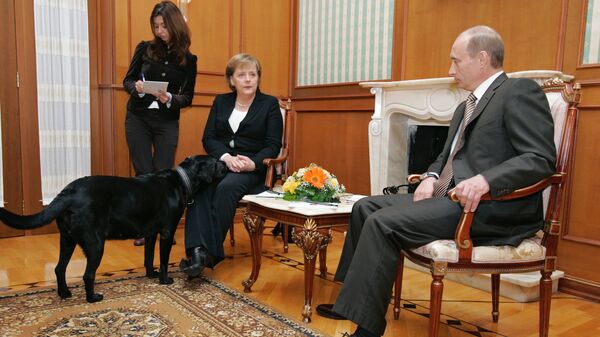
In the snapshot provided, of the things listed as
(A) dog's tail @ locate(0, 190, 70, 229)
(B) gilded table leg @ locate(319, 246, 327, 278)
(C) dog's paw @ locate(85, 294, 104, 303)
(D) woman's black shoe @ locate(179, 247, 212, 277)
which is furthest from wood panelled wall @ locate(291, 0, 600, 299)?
(A) dog's tail @ locate(0, 190, 70, 229)

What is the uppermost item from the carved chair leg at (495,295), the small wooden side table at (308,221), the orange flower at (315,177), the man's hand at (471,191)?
the man's hand at (471,191)

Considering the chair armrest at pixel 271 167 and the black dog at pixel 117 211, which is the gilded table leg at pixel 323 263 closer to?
the chair armrest at pixel 271 167

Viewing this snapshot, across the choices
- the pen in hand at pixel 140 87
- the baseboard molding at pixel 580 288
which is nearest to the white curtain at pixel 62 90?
the pen in hand at pixel 140 87

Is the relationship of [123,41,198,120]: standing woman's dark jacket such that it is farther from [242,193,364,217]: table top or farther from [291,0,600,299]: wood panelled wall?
[291,0,600,299]: wood panelled wall

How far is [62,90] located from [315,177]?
94.6 inches

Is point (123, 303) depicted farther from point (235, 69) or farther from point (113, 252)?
point (235, 69)

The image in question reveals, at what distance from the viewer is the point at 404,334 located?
2.23 metres

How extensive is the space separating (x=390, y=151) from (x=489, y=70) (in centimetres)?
162

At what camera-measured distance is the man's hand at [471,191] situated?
180cm

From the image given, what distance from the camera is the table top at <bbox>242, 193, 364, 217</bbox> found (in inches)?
91.9

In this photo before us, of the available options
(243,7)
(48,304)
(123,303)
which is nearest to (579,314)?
(123,303)

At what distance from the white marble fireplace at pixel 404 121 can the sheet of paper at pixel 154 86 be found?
1.45 m

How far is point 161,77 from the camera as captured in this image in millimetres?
3557

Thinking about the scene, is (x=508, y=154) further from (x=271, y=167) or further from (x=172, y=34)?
(x=172, y=34)
